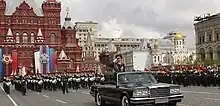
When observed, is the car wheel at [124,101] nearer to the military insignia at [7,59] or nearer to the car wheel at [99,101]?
the car wheel at [99,101]

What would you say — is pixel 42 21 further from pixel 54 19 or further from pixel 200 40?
pixel 200 40

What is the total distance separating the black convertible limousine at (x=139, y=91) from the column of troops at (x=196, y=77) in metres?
12.3

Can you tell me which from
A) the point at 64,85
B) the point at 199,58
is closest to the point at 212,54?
the point at 199,58

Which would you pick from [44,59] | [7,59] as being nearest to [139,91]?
[44,59]

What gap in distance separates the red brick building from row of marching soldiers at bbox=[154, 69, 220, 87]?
42.9 meters

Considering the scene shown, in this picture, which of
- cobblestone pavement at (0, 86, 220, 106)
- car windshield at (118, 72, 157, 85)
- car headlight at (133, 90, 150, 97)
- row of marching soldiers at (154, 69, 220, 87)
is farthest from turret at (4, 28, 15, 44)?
car headlight at (133, 90, 150, 97)

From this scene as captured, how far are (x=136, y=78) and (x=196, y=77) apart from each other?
721 inches

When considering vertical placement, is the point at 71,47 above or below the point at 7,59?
above

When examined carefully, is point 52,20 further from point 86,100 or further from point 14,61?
point 86,100

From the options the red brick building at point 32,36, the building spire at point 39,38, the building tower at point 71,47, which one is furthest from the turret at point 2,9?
the building tower at point 71,47

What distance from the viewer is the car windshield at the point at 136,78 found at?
1318 cm

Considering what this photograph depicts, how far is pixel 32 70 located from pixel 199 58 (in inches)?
1409

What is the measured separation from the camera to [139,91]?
11820 millimetres

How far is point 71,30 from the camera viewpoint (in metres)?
81.0
